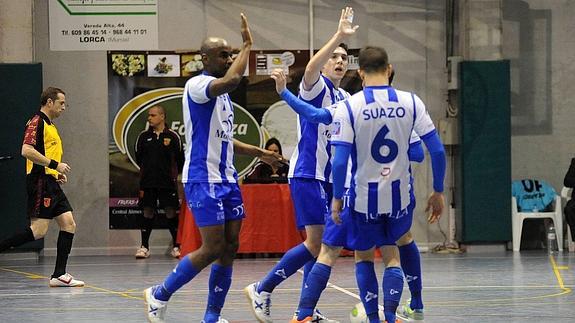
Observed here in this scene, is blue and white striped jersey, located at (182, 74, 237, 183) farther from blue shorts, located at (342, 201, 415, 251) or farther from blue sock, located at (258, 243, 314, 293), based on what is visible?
blue shorts, located at (342, 201, 415, 251)

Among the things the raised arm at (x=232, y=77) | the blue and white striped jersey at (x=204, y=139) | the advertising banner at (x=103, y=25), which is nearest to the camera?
the raised arm at (x=232, y=77)

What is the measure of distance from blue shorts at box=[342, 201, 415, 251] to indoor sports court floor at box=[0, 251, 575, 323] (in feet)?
4.37

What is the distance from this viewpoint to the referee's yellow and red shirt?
1103cm

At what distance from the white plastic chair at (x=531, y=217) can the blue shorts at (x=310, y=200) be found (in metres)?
8.82

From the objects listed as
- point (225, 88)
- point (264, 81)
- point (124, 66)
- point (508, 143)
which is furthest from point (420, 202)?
point (225, 88)

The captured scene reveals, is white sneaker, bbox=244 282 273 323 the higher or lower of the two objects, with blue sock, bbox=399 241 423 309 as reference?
lower

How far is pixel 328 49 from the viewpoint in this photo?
762 centimetres

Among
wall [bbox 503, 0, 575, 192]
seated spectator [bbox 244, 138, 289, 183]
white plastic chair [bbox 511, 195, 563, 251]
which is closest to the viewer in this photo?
seated spectator [bbox 244, 138, 289, 183]

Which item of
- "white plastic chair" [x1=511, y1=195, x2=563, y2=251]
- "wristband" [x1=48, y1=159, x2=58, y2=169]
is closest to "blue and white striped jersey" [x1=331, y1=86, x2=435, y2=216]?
"wristband" [x1=48, y1=159, x2=58, y2=169]

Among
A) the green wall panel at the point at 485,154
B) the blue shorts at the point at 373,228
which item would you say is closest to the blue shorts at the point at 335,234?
the blue shorts at the point at 373,228

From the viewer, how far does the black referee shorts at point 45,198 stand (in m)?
11.1

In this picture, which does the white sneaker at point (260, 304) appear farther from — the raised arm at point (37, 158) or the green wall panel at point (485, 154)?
the green wall panel at point (485, 154)

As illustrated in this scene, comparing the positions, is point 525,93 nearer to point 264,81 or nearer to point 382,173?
point 264,81

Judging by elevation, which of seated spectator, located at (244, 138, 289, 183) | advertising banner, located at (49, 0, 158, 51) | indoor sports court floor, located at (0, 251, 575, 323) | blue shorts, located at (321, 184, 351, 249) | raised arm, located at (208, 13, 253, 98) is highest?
advertising banner, located at (49, 0, 158, 51)
